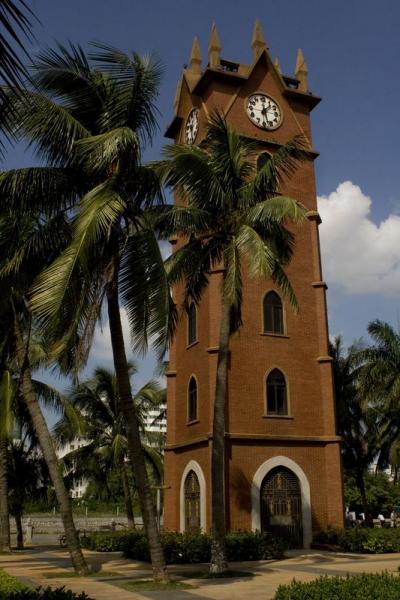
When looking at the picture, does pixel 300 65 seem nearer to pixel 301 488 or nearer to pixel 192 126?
pixel 192 126

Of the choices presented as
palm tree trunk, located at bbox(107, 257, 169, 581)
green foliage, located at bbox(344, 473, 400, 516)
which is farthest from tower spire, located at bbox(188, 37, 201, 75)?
green foliage, located at bbox(344, 473, 400, 516)

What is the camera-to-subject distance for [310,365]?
26062mm

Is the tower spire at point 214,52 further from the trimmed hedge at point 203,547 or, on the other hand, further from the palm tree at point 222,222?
the trimmed hedge at point 203,547

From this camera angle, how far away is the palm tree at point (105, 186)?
1316cm

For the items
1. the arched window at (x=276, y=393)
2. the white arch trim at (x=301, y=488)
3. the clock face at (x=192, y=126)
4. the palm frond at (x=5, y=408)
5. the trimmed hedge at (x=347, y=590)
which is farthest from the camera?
the clock face at (x=192, y=126)

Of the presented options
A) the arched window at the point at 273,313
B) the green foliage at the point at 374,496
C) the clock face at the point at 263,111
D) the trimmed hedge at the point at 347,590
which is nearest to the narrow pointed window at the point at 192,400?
the arched window at the point at 273,313

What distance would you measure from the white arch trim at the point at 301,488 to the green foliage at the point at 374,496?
99.8 ft

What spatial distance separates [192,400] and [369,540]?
8571 millimetres

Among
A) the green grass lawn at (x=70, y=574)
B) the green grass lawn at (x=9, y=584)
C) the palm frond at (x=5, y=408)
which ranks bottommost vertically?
the green grass lawn at (x=70, y=574)

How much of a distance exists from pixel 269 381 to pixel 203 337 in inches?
124

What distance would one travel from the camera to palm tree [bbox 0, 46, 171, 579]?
43.2ft

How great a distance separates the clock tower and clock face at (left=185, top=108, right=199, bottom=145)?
210 mm

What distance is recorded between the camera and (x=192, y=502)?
25203mm

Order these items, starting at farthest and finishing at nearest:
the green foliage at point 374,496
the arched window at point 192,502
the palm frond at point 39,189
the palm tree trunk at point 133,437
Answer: the green foliage at point 374,496, the arched window at point 192,502, the palm tree trunk at point 133,437, the palm frond at point 39,189
